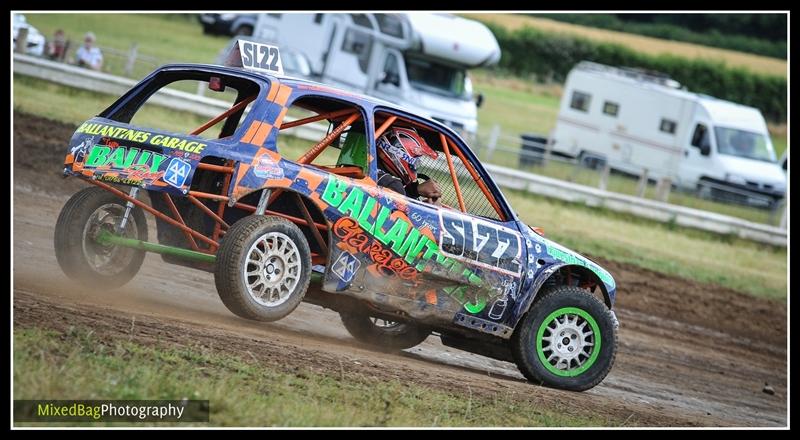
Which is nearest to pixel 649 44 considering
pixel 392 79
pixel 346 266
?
pixel 392 79

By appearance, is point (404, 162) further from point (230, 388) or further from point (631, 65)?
point (631, 65)

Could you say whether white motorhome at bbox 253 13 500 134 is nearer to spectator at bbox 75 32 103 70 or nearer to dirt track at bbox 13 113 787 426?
spectator at bbox 75 32 103 70

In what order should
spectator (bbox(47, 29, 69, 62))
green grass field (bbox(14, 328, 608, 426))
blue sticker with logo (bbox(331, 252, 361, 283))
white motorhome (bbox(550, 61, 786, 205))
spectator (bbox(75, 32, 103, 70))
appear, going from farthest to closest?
white motorhome (bbox(550, 61, 786, 205)), spectator (bbox(47, 29, 69, 62)), spectator (bbox(75, 32, 103, 70)), blue sticker with logo (bbox(331, 252, 361, 283)), green grass field (bbox(14, 328, 608, 426))

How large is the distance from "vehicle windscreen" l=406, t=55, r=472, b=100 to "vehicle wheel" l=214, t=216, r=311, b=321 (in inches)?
830

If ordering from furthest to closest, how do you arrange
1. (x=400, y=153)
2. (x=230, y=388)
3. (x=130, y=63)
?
(x=130, y=63) → (x=400, y=153) → (x=230, y=388)

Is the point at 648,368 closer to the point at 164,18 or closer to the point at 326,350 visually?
the point at 326,350

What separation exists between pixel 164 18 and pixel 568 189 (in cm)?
2892

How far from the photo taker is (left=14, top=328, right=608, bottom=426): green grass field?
550 cm

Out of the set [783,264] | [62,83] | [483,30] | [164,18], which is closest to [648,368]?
[783,264]

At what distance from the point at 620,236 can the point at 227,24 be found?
1117 inches

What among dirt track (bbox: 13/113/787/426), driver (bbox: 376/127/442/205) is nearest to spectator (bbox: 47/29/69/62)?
dirt track (bbox: 13/113/787/426)

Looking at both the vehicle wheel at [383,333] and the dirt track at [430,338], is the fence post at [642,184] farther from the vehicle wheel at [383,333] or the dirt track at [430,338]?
the vehicle wheel at [383,333]

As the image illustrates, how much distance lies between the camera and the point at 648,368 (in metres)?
11.4

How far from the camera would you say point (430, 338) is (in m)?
10.7
